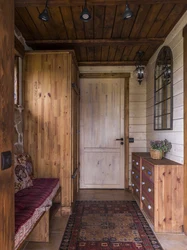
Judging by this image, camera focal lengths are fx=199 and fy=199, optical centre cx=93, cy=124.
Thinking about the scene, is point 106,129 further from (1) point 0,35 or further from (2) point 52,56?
(1) point 0,35

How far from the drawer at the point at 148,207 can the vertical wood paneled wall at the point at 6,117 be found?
176 centimetres

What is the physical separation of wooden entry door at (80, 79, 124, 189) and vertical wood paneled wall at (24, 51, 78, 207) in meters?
1.20

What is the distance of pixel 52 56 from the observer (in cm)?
287

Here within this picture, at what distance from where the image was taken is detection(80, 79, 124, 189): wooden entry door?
4000 mm

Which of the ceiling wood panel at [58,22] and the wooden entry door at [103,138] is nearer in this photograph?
the ceiling wood panel at [58,22]

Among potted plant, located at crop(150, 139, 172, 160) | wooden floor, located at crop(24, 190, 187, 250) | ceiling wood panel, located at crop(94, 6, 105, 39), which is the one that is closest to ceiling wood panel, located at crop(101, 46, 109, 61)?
ceiling wood panel, located at crop(94, 6, 105, 39)

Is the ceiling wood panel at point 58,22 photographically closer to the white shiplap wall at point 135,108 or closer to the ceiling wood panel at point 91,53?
the ceiling wood panel at point 91,53

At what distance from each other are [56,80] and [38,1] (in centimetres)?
101

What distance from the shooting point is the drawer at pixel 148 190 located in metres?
2.44

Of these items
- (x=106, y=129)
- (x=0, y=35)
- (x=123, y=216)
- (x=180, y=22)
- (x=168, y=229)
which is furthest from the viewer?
(x=106, y=129)

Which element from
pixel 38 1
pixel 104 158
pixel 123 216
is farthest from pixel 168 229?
pixel 38 1

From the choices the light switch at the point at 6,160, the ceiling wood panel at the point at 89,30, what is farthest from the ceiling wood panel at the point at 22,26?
the light switch at the point at 6,160

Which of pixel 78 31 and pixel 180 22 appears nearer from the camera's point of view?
pixel 180 22

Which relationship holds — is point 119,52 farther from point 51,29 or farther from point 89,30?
point 51,29
